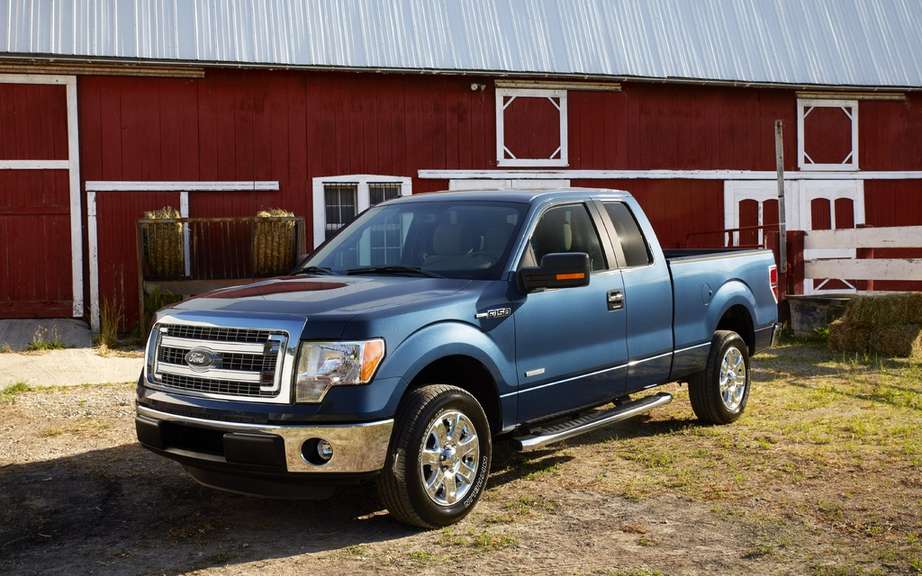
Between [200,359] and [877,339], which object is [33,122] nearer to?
[200,359]

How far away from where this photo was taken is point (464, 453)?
212 inches

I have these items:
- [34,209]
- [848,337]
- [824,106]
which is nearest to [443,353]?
[848,337]

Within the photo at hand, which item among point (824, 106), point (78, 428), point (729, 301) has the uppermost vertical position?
point (824, 106)

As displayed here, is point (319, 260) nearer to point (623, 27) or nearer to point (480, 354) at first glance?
point (480, 354)

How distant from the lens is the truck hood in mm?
5115

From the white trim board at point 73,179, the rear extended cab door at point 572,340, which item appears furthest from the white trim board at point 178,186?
the rear extended cab door at point 572,340

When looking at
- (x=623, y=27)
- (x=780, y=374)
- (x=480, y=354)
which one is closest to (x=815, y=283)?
(x=623, y=27)

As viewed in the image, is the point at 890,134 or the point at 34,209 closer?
the point at 34,209

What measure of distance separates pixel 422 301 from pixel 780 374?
649cm

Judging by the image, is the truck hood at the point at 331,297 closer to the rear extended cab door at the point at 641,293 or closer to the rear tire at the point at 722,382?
the rear extended cab door at the point at 641,293

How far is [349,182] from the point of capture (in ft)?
53.5

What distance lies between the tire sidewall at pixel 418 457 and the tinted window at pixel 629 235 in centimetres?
200

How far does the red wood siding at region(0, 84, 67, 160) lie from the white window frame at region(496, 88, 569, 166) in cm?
701

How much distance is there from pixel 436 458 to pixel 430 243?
161 cm
